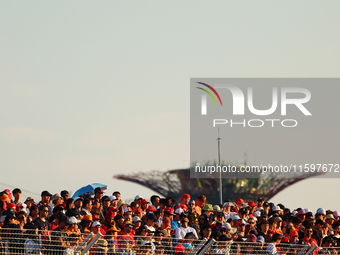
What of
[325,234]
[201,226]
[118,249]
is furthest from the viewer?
[325,234]

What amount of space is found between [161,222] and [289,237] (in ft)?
9.20

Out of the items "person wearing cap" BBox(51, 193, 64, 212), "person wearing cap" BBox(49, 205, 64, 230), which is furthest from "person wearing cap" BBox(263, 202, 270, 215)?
"person wearing cap" BBox(49, 205, 64, 230)

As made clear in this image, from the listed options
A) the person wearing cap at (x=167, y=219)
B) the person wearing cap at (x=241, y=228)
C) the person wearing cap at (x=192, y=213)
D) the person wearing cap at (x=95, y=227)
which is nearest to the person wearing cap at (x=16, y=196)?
the person wearing cap at (x=95, y=227)

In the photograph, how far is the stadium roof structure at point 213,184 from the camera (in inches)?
2940

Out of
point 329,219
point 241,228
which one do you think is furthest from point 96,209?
point 329,219

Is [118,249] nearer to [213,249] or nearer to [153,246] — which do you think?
[153,246]

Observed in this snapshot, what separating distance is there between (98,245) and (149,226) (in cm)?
286

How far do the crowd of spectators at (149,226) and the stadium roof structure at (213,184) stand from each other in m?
53.4

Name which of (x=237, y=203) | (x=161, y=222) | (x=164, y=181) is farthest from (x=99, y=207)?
(x=164, y=181)

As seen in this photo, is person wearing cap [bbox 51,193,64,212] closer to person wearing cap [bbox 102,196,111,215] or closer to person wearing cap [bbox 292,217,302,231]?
person wearing cap [bbox 102,196,111,215]

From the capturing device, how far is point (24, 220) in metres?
11.3

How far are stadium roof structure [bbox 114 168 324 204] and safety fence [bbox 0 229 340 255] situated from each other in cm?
5776

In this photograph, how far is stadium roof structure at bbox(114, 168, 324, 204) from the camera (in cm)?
7469

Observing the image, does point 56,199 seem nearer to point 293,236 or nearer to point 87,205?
point 87,205
